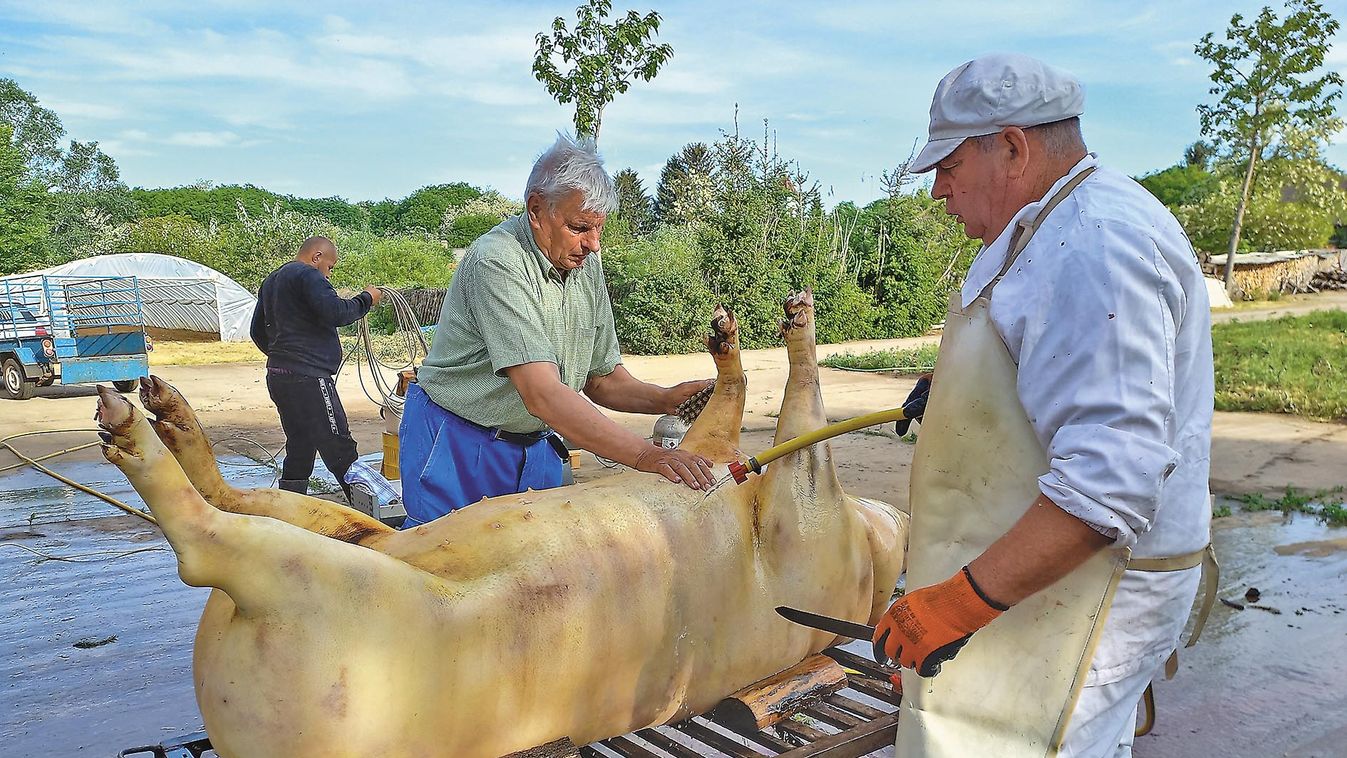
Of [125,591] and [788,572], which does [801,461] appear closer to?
[788,572]

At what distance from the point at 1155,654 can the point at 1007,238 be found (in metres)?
0.82

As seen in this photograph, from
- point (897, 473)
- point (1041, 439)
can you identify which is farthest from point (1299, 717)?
point (897, 473)

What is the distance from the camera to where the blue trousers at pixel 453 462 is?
10.9 ft

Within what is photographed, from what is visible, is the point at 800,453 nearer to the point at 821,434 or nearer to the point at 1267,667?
the point at 821,434

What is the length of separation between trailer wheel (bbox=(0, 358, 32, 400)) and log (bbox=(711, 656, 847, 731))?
14.3 metres

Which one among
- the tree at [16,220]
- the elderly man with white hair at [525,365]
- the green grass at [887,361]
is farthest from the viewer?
the tree at [16,220]

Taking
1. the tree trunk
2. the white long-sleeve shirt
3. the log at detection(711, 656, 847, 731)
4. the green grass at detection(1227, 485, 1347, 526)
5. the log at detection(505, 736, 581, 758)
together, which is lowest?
the green grass at detection(1227, 485, 1347, 526)

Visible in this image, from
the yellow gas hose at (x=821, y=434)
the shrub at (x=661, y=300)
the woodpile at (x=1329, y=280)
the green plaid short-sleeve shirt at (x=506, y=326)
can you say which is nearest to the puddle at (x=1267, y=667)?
the yellow gas hose at (x=821, y=434)

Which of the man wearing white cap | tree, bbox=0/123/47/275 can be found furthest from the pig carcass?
tree, bbox=0/123/47/275

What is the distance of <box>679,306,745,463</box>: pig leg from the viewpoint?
3.21m

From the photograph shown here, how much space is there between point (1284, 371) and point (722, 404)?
10869 mm

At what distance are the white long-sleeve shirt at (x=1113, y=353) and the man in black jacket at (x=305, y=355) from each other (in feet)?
18.8

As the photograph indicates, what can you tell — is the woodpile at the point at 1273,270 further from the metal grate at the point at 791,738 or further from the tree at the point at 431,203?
the tree at the point at 431,203

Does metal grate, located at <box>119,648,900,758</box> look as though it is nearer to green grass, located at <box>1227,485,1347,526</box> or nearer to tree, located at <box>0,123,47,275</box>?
green grass, located at <box>1227,485,1347,526</box>
